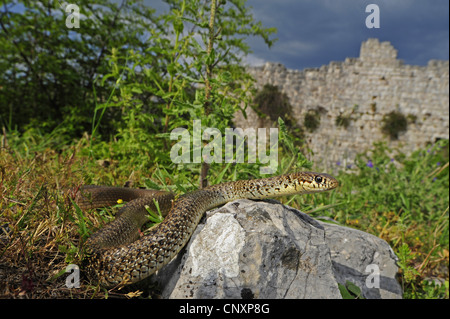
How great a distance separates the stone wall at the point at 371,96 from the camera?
1805 cm

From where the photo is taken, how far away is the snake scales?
2.15 meters

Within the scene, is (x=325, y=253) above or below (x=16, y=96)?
below

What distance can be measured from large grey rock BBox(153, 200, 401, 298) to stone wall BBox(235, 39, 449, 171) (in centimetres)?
1597

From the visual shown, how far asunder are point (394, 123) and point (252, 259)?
19.2m

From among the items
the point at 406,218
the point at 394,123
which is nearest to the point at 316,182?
the point at 406,218

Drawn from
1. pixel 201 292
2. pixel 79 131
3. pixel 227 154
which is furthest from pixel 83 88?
pixel 201 292

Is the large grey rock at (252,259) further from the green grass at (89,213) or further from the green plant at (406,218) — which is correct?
the green plant at (406,218)

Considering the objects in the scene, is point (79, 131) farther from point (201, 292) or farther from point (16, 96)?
point (201, 292)

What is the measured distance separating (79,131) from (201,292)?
7517mm

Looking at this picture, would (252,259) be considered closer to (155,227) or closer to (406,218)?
(155,227)

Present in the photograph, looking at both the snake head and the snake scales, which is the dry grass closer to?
the snake scales

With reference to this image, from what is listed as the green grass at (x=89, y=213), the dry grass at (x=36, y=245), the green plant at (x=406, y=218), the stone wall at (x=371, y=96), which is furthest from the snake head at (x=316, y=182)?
the stone wall at (x=371, y=96)

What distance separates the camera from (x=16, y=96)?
8.38m

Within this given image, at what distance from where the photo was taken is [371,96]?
18625mm
